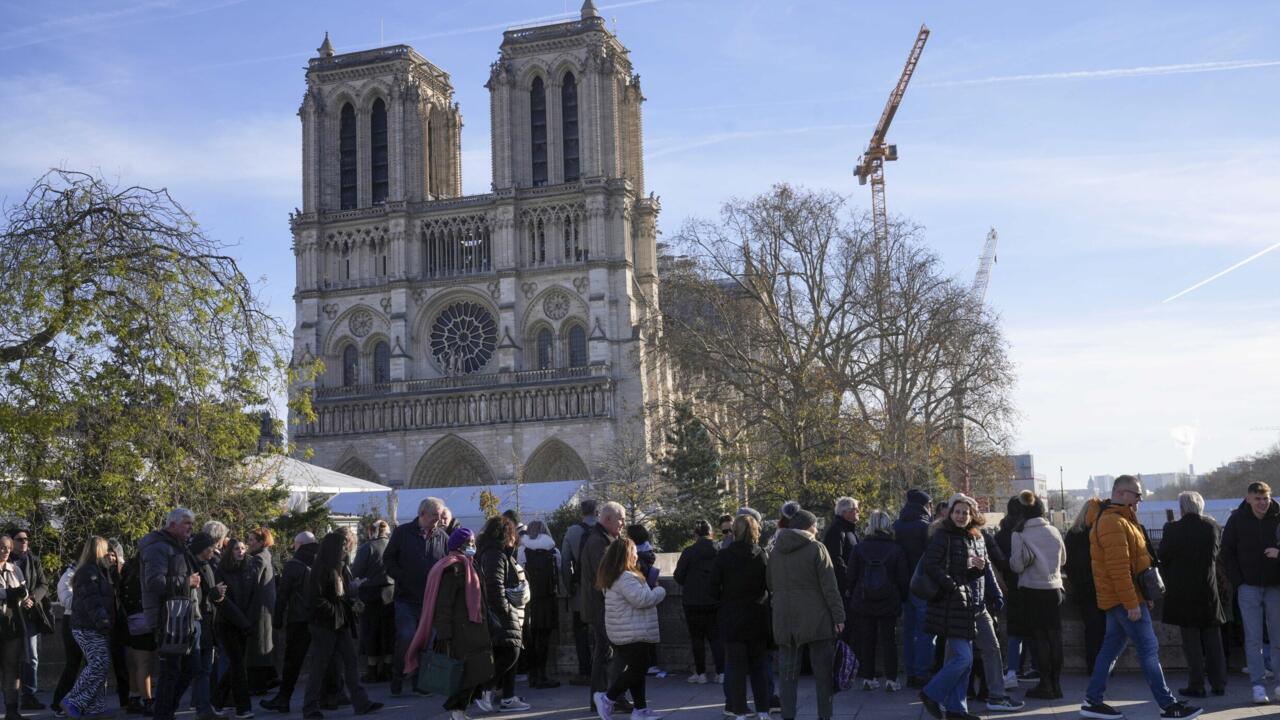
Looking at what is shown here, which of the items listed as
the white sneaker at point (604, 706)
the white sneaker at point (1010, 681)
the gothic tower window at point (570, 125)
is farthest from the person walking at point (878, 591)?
the gothic tower window at point (570, 125)

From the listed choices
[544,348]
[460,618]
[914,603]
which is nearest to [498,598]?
[460,618]

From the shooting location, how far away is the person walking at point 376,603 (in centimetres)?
1099

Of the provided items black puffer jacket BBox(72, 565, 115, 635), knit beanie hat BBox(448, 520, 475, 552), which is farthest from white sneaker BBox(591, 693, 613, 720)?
black puffer jacket BBox(72, 565, 115, 635)

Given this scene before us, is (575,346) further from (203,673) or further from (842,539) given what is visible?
(203,673)

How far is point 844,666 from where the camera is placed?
1009 centimetres

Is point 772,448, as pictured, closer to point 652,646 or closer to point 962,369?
point 962,369

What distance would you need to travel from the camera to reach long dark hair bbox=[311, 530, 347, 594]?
9.85 metres

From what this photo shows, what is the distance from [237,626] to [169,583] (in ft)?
4.55

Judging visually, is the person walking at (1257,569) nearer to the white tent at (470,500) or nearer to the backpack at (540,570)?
the backpack at (540,570)

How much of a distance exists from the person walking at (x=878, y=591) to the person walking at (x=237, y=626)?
476 centimetres

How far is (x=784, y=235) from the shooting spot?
35625 mm

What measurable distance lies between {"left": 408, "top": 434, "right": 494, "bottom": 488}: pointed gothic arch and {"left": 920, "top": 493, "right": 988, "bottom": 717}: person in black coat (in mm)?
43718

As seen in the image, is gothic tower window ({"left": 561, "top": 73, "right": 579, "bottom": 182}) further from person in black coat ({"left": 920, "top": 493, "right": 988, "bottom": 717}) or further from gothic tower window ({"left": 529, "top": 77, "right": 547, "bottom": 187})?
person in black coat ({"left": 920, "top": 493, "right": 988, "bottom": 717})

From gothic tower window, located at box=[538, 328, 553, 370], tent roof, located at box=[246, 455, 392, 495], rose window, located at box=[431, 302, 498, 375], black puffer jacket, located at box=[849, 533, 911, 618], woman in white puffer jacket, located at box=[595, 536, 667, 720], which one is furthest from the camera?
rose window, located at box=[431, 302, 498, 375]
